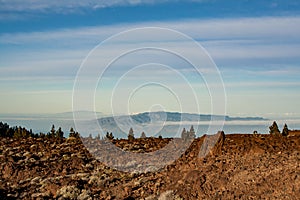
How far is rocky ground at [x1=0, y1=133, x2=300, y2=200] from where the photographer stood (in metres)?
17.7

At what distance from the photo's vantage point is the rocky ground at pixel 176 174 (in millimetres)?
17656

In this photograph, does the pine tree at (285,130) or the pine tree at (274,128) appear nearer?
the pine tree at (285,130)

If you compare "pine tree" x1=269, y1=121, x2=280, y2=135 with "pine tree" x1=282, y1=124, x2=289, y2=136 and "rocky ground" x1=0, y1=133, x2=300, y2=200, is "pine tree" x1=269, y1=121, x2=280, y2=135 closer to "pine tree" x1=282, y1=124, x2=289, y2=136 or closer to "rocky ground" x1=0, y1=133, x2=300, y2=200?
"pine tree" x1=282, y1=124, x2=289, y2=136

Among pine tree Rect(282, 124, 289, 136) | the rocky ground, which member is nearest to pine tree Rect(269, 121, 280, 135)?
pine tree Rect(282, 124, 289, 136)

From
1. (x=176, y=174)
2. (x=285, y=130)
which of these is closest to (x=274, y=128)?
(x=285, y=130)

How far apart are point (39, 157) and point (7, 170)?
390 cm

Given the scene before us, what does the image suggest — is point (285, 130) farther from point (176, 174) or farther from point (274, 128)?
→ point (176, 174)

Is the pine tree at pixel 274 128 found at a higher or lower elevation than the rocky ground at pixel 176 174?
higher

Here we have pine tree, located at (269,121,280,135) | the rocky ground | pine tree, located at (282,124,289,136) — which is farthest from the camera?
pine tree, located at (269,121,280,135)

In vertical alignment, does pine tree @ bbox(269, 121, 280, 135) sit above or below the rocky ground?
above

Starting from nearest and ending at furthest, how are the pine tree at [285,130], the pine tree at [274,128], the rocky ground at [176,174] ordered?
1. the rocky ground at [176,174]
2. the pine tree at [285,130]
3. the pine tree at [274,128]

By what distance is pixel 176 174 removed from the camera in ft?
66.9

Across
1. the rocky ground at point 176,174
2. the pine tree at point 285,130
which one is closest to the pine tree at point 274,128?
the pine tree at point 285,130

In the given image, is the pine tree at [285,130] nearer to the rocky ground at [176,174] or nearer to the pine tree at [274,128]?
the pine tree at [274,128]
